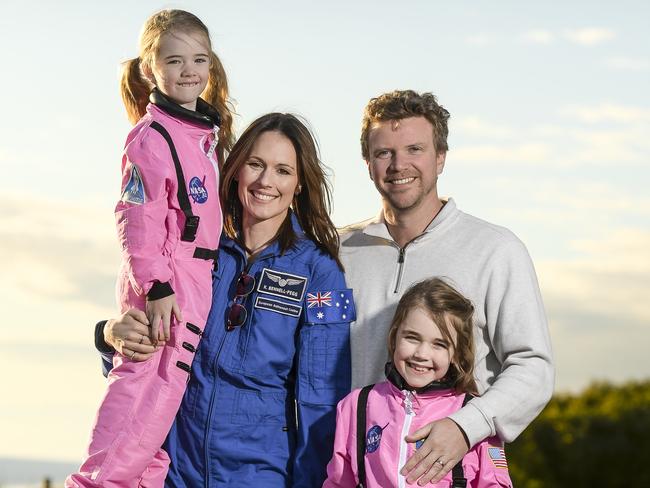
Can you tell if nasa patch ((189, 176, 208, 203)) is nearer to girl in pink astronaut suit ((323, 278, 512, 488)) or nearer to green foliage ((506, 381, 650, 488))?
girl in pink astronaut suit ((323, 278, 512, 488))

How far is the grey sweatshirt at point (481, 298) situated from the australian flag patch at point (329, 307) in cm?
24

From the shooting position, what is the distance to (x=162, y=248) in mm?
4410

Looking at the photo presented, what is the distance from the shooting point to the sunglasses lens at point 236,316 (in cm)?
435

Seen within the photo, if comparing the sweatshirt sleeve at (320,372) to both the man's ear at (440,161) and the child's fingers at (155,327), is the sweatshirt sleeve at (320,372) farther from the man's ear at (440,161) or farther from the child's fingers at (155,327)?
the man's ear at (440,161)

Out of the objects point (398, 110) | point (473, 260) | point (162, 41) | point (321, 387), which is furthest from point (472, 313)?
point (162, 41)

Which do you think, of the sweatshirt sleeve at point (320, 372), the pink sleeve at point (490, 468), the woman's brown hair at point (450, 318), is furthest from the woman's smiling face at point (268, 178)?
the pink sleeve at point (490, 468)

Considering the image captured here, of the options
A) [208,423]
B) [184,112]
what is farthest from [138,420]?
[184,112]

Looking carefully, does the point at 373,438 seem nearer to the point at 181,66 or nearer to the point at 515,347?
the point at 515,347

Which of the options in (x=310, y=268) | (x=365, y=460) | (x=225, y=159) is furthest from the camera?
(x=225, y=159)

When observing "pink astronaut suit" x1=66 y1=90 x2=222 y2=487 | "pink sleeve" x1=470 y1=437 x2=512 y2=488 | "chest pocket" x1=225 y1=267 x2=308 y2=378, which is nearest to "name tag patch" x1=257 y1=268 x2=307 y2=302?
"chest pocket" x1=225 y1=267 x2=308 y2=378

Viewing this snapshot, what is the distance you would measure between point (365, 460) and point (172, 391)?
836 mm

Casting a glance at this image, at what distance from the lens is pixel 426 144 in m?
4.88

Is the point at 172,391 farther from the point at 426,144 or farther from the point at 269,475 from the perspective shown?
the point at 426,144

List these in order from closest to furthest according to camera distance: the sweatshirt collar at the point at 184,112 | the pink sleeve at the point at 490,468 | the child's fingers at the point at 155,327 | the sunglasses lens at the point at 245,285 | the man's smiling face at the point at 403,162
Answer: the pink sleeve at the point at 490,468 < the child's fingers at the point at 155,327 < the sunglasses lens at the point at 245,285 < the sweatshirt collar at the point at 184,112 < the man's smiling face at the point at 403,162
